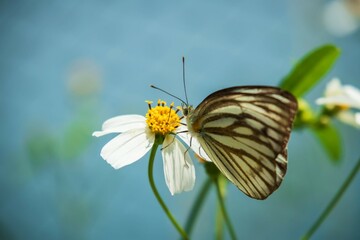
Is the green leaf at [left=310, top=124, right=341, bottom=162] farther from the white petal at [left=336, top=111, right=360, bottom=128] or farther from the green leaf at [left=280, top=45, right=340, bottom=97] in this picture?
the green leaf at [left=280, top=45, right=340, bottom=97]

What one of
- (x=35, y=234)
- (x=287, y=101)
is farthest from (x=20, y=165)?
(x=287, y=101)

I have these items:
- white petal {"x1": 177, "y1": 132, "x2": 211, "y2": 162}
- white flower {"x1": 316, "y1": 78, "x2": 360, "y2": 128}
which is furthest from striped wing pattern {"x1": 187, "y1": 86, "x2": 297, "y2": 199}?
white flower {"x1": 316, "y1": 78, "x2": 360, "y2": 128}

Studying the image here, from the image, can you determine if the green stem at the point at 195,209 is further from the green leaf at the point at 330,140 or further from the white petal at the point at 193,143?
the green leaf at the point at 330,140

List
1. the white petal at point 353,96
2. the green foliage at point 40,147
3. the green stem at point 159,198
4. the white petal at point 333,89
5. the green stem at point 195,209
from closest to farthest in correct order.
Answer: the green stem at point 159,198 → the green stem at point 195,209 → the white petal at point 353,96 → the white petal at point 333,89 → the green foliage at point 40,147

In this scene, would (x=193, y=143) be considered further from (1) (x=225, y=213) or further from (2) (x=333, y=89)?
(2) (x=333, y=89)

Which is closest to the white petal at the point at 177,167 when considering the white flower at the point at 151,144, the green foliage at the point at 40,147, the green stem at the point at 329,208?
the white flower at the point at 151,144

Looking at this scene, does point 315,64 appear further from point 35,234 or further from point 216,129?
point 35,234
